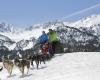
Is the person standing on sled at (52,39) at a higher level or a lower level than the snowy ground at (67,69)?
higher

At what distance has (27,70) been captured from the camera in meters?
25.2

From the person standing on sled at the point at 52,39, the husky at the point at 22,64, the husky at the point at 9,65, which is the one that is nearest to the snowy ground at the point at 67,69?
the husky at the point at 9,65

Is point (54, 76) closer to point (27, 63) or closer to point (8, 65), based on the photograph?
point (27, 63)

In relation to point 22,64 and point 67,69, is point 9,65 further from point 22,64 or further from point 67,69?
point 67,69

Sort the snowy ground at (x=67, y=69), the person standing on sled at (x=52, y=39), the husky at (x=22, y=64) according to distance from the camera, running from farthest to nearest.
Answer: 1. the person standing on sled at (x=52, y=39)
2. the husky at (x=22, y=64)
3. the snowy ground at (x=67, y=69)

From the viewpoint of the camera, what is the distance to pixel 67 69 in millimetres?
24688

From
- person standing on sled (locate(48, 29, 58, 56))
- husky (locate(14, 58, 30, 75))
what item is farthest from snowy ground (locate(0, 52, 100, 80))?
person standing on sled (locate(48, 29, 58, 56))

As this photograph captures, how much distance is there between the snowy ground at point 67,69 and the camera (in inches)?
862

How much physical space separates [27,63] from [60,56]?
5.56m

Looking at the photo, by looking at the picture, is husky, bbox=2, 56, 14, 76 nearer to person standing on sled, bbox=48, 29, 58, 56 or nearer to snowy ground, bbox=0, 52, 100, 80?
snowy ground, bbox=0, 52, 100, 80

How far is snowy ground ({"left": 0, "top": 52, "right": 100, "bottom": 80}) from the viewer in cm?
2189

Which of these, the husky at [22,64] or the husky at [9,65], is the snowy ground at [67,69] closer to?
the husky at [9,65]

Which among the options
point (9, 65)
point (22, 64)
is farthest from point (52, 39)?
point (22, 64)

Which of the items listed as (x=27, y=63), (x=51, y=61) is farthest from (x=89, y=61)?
(x=27, y=63)
